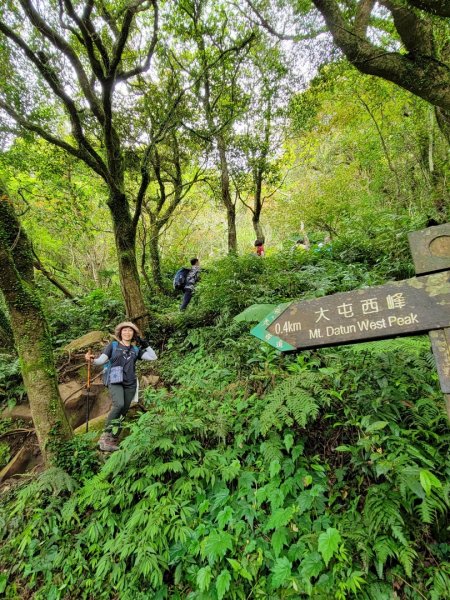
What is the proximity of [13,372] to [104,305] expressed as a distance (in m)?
3.30

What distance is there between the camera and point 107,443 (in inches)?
163

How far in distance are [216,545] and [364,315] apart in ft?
7.24

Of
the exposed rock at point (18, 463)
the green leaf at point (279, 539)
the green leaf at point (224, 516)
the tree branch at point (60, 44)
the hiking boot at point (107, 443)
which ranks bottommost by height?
the exposed rock at point (18, 463)

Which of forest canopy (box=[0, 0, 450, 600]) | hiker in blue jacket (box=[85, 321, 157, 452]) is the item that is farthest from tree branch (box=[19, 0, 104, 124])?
hiker in blue jacket (box=[85, 321, 157, 452])

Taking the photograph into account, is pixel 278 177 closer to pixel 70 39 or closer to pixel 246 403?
pixel 70 39

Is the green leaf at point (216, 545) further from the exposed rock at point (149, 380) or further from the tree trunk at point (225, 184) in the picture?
the tree trunk at point (225, 184)

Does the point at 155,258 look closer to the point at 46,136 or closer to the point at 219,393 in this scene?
the point at 46,136

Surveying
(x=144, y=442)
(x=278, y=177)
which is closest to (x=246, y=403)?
(x=144, y=442)

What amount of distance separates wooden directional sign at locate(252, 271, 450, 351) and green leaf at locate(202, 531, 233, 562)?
5.53ft

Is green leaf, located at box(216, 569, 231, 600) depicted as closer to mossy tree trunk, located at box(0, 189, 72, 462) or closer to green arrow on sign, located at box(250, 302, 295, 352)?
green arrow on sign, located at box(250, 302, 295, 352)

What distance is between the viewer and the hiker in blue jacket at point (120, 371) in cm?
441

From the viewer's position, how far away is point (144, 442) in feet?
10.7

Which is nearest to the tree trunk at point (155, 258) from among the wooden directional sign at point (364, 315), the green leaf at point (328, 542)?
the wooden directional sign at point (364, 315)

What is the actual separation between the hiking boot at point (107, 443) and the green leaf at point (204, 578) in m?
2.20
